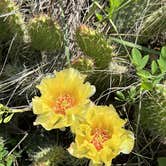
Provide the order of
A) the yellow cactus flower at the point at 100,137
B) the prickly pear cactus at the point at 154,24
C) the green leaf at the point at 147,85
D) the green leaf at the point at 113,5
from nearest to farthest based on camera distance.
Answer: the yellow cactus flower at the point at 100,137
the green leaf at the point at 147,85
the green leaf at the point at 113,5
the prickly pear cactus at the point at 154,24

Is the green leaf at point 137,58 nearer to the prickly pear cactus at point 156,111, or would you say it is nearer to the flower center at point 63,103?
the prickly pear cactus at point 156,111

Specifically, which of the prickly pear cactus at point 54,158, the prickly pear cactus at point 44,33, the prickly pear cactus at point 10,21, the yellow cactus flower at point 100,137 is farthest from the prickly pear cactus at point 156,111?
the prickly pear cactus at point 10,21

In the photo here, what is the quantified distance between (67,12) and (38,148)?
67cm

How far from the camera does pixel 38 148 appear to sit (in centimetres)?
190

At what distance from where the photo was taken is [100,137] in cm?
162

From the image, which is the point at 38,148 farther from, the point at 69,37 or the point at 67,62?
the point at 69,37

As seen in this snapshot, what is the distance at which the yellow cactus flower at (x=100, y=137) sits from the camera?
5.17ft

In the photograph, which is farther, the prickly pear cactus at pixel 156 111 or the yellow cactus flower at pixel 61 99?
the prickly pear cactus at pixel 156 111

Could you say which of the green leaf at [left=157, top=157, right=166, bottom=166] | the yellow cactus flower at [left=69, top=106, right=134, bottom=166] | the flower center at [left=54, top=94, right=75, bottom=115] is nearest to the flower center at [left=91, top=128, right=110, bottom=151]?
the yellow cactus flower at [left=69, top=106, right=134, bottom=166]

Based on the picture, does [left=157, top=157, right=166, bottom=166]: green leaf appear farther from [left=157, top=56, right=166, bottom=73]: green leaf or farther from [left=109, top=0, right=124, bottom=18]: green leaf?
[left=109, top=0, right=124, bottom=18]: green leaf

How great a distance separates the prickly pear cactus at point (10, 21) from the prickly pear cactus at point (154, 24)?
53cm

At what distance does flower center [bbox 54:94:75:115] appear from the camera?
1.64 m

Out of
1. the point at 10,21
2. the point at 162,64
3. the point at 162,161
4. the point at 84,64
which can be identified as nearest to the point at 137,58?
→ the point at 162,64

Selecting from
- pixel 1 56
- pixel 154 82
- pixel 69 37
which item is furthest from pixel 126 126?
pixel 1 56
